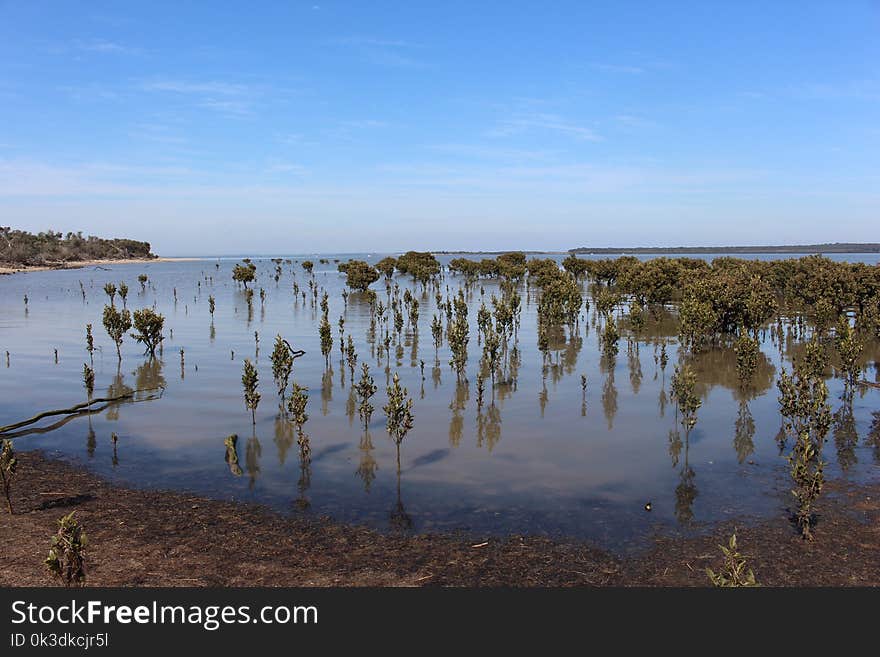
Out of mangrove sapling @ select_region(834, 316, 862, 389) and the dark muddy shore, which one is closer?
the dark muddy shore

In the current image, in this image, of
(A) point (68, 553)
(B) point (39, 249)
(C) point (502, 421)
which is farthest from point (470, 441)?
(B) point (39, 249)

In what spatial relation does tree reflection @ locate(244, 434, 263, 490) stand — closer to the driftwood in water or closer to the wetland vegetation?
the wetland vegetation

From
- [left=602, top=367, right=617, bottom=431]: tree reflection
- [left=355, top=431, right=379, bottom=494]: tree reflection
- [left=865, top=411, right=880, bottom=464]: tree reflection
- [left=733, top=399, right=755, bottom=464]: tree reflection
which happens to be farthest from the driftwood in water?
[left=865, top=411, right=880, bottom=464]: tree reflection

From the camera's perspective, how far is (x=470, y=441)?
23.6 metres

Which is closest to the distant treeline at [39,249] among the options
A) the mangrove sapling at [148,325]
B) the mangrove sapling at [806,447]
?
the mangrove sapling at [148,325]

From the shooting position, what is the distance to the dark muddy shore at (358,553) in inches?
519

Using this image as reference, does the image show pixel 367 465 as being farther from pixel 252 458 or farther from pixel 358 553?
pixel 358 553

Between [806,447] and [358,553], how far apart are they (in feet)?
40.0

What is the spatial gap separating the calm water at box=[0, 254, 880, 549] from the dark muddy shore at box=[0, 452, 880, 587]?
3.27 feet

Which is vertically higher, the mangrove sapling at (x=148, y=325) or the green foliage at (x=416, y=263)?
the green foliage at (x=416, y=263)

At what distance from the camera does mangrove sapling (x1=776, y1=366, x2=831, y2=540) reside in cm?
1545

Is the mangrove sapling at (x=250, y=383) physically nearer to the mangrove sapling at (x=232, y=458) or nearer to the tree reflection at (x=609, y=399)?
the mangrove sapling at (x=232, y=458)

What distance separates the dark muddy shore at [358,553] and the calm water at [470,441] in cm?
100

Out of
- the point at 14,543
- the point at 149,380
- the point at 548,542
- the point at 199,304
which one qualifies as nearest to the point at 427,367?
the point at 149,380
